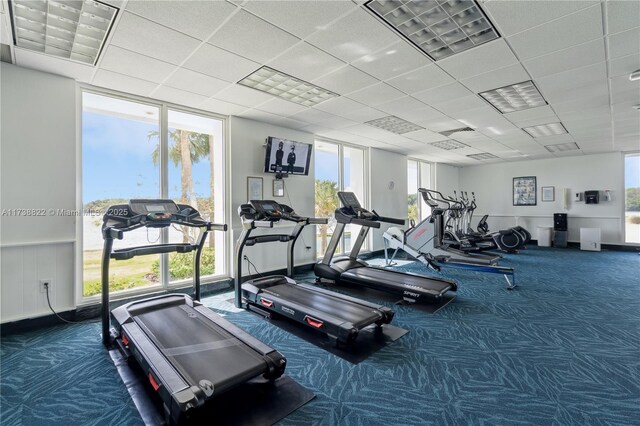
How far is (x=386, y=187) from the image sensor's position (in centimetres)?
827

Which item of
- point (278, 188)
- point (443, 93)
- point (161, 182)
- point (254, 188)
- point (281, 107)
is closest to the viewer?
point (443, 93)

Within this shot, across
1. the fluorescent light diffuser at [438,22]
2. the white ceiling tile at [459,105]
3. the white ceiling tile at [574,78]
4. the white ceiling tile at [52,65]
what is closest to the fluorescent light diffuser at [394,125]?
the white ceiling tile at [459,105]

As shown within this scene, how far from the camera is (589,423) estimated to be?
6.35 ft

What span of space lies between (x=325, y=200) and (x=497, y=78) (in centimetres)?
455

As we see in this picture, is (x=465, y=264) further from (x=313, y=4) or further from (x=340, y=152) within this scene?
(x=313, y=4)

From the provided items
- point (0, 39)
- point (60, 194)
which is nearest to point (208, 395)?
point (60, 194)

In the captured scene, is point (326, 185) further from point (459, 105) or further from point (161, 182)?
point (161, 182)

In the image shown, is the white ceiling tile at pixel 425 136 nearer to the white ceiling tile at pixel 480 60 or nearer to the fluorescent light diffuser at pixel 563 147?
the white ceiling tile at pixel 480 60

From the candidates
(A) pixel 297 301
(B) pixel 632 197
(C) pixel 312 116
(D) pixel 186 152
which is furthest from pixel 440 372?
(B) pixel 632 197

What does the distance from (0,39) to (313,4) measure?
2.86 meters

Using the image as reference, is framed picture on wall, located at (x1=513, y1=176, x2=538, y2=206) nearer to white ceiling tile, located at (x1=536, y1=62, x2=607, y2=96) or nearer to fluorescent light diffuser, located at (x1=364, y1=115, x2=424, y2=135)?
fluorescent light diffuser, located at (x1=364, y1=115, x2=424, y2=135)

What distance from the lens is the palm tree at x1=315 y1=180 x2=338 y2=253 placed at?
7380 mm

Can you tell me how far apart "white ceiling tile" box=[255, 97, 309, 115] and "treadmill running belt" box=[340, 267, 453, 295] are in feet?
8.93

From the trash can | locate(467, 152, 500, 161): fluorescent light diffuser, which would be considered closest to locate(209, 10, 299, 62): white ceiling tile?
locate(467, 152, 500, 161): fluorescent light diffuser
